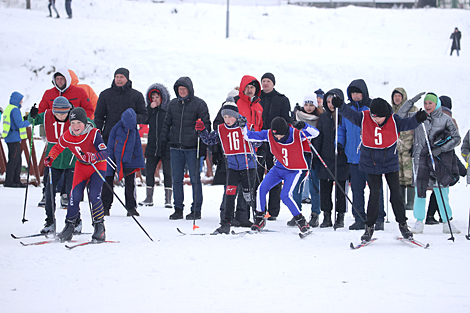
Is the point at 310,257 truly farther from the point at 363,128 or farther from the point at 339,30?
the point at 339,30

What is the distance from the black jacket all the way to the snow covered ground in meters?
1.54

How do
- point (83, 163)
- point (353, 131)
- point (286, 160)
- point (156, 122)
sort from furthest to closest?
point (156, 122) → point (353, 131) → point (286, 160) → point (83, 163)

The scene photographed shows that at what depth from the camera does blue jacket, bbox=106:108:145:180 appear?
740cm

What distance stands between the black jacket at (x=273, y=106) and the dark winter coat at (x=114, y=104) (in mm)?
1883

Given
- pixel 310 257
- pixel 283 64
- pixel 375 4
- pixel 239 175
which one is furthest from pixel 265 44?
pixel 310 257

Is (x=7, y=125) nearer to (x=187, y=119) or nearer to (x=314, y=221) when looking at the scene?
(x=187, y=119)

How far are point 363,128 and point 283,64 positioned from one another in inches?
649

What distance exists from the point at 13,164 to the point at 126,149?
3619 millimetres

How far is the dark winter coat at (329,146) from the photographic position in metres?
6.85

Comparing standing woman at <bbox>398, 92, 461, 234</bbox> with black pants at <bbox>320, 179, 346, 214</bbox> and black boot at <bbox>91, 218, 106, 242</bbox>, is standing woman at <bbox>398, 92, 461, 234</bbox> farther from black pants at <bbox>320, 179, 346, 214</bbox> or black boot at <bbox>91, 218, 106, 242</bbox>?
black boot at <bbox>91, 218, 106, 242</bbox>

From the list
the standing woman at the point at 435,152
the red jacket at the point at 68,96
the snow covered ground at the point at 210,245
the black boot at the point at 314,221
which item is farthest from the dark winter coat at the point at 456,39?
the red jacket at the point at 68,96

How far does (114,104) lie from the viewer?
754cm

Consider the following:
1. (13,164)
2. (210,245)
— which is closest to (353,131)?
(210,245)

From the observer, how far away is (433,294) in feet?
11.6
